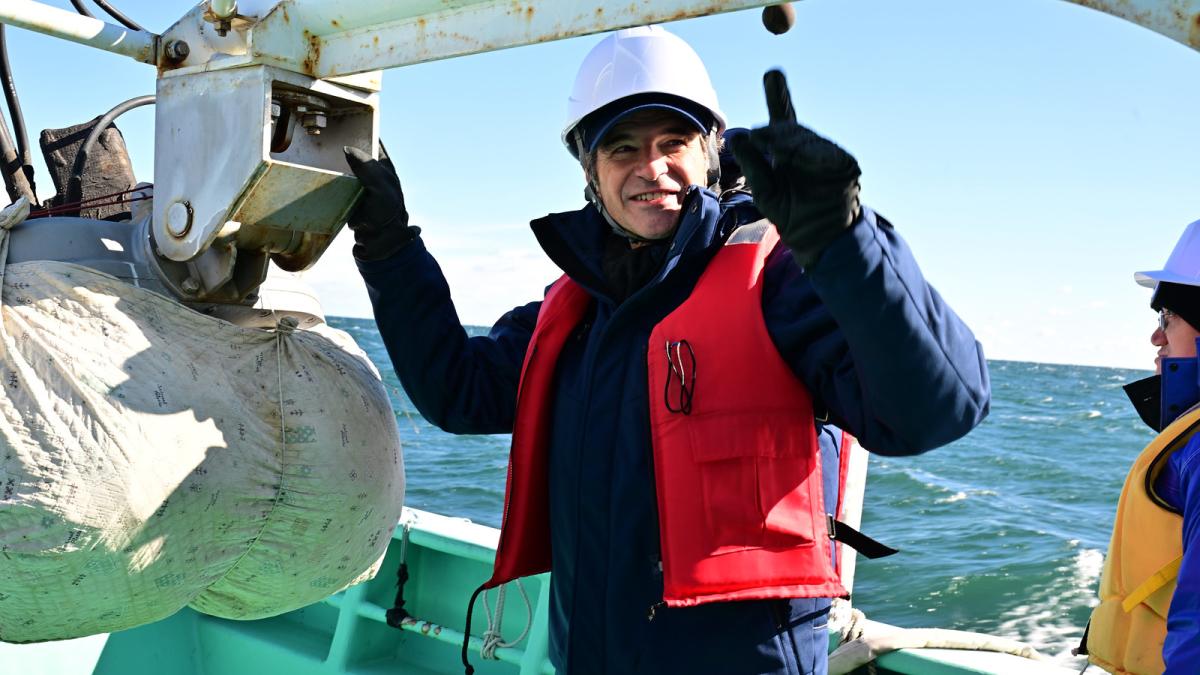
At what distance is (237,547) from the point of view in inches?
75.8

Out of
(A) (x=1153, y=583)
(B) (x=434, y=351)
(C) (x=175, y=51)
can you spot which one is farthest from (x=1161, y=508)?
(C) (x=175, y=51)

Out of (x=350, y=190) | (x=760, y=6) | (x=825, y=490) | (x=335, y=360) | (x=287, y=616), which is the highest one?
(x=760, y=6)

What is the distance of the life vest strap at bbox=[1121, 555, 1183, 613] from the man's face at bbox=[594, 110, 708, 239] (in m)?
1.12

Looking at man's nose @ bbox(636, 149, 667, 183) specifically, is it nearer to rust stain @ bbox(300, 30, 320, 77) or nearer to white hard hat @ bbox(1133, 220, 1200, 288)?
rust stain @ bbox(300, 30, 320, 77)

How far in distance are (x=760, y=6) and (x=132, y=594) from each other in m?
1.40

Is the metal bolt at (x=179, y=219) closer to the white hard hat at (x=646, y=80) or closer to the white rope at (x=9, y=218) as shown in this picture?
the white rope at (x=9, y=218)

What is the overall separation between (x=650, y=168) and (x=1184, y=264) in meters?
1.14

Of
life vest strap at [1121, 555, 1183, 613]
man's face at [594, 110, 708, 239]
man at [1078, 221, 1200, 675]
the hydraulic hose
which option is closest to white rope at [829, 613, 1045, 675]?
man at [1078, 221, 1200, 675]

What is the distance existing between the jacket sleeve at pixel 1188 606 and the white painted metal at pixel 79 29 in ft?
6.64

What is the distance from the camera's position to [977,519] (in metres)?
13.1

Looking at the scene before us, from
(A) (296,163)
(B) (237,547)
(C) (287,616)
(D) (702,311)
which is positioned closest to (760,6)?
(D) (702,311)

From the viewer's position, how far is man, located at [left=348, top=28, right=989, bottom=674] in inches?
58.4

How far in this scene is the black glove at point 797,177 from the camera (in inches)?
55.7

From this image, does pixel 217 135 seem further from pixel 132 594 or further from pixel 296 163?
pixel 132 594
